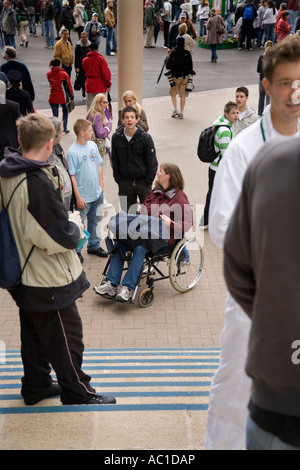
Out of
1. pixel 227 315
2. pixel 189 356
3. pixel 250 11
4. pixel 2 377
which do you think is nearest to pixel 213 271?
pixel 189 356

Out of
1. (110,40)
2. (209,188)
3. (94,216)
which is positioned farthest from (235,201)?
(110,40)

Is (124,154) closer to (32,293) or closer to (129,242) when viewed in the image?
(129,242)

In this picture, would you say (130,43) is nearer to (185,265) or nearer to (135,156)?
(135,156)

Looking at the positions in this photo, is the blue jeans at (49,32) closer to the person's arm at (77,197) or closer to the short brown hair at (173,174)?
the person's arm at (77,197)

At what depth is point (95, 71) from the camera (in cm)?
1242

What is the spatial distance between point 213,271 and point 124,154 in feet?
5.81

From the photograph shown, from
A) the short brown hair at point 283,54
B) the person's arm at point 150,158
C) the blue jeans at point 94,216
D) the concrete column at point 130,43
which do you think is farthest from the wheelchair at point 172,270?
the concrete column at point 130,43

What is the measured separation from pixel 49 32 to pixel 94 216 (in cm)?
1728

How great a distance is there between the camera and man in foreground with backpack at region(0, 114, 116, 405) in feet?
10.8

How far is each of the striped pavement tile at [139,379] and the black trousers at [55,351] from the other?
130mm

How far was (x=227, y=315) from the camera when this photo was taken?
8.57ft

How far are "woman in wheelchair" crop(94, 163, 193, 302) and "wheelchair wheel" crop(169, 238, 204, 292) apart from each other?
0.14 metres

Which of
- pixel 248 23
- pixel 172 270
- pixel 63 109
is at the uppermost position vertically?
pixel 172 270

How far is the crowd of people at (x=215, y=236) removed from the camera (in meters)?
1.56
